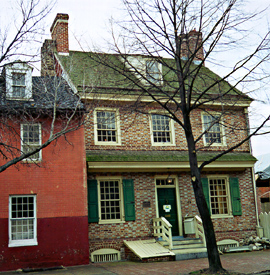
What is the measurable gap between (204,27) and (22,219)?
900 centimetres

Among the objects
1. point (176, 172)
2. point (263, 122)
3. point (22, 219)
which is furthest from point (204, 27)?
point (22, 219)

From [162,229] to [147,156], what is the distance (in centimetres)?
308

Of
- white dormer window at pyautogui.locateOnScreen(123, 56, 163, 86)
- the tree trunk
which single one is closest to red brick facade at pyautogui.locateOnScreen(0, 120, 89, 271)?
white dormer window at pyautogui.locateOnScreen(123, 56, 163, 86)

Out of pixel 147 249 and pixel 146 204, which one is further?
pixel 146 204

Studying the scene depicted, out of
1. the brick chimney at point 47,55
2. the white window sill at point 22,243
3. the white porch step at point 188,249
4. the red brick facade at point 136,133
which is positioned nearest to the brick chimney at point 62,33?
the brick chimney at point 47,55

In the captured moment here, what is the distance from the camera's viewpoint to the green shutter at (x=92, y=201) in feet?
51.9

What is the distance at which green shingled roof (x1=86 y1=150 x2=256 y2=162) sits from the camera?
1603 cm

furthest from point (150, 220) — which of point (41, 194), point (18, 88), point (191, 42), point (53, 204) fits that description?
point (18, 88)

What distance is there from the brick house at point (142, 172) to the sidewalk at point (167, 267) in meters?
2.01

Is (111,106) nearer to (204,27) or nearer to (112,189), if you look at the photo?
(112,189)

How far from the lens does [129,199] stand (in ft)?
54.3

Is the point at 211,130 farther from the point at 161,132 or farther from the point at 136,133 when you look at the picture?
the point at 136,133

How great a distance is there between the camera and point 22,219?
14070 mm

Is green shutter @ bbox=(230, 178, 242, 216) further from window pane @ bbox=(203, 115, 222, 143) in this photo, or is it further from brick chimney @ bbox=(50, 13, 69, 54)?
brick chimney @ bbox=(50, 13, 69, 54)
